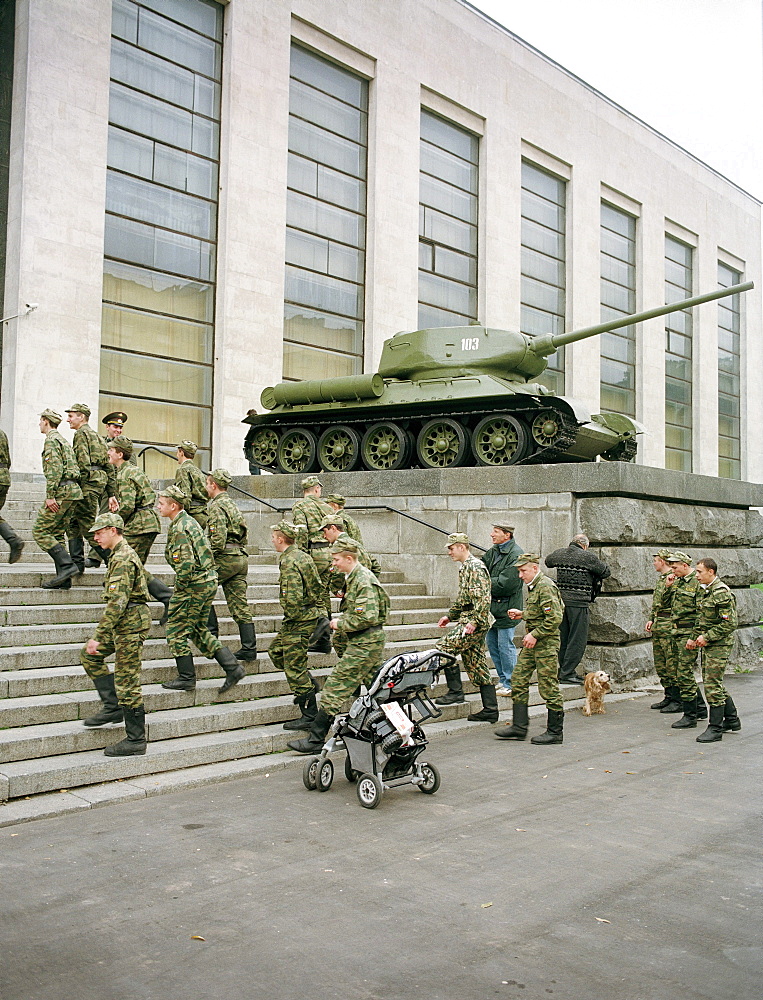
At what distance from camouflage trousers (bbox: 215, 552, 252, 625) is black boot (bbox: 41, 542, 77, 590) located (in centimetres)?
158

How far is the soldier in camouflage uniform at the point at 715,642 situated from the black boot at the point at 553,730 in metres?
1.24

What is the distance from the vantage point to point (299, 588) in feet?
25.5

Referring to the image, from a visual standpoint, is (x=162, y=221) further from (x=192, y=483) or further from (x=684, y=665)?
(x=684, y=665)

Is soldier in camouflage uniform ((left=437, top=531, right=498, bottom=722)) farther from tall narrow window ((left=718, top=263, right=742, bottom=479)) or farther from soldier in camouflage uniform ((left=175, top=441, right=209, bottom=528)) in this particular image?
tall narrow window ((left=718, top=263, right=742, bottom=479))

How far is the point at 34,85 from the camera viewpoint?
1980 cm

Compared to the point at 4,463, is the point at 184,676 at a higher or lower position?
lower

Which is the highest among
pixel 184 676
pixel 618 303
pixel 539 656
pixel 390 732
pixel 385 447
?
pixel 618 303

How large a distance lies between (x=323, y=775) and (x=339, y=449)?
36.0ft

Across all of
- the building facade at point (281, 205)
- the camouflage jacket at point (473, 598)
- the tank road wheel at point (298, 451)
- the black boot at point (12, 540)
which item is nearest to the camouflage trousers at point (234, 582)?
the camouflage jacket at point (473, 598)

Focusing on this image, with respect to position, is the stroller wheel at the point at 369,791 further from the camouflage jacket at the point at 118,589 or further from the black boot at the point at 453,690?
the black boot at the point at 453,690

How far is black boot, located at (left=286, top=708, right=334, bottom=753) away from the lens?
7.52m

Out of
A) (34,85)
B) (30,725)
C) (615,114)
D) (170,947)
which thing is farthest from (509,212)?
(170,947)

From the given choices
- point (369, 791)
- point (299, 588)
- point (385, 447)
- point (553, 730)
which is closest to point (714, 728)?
point (553, 730)

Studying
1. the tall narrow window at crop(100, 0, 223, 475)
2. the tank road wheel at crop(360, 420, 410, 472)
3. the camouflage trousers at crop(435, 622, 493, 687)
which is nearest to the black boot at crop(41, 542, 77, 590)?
the camouflage trousers at crop(435, 622, 493, 687)
